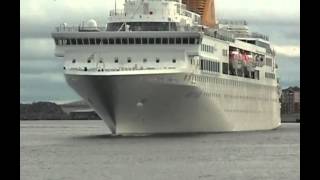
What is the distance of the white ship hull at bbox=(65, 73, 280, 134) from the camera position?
4912cm

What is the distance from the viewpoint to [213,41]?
60000mm

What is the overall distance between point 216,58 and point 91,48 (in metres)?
13.7

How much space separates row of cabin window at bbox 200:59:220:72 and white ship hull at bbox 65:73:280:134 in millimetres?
1293

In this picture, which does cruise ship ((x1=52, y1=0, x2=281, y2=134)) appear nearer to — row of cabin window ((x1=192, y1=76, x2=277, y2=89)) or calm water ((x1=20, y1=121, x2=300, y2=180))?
row of cabin window ((x1=192, y1=76, x2=277, y2=89))

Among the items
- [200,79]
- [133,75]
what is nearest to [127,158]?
[133,75]

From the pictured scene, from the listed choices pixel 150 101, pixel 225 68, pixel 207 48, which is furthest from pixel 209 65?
pixel 150 101

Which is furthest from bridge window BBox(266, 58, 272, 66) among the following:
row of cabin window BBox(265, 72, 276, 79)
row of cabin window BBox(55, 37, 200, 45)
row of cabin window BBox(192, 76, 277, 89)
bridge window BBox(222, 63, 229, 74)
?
row of cabin window BBox(55, 37, 200, 45)

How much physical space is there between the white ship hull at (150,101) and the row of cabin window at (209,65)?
1293 millimetres

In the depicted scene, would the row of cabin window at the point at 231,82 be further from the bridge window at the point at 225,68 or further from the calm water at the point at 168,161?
the calm water at the point at 168,161

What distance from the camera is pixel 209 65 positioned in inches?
2304

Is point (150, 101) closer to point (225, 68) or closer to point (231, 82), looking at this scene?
point (225, 68)

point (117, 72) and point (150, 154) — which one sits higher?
point (117, 72)

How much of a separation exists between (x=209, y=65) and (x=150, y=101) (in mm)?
9736
